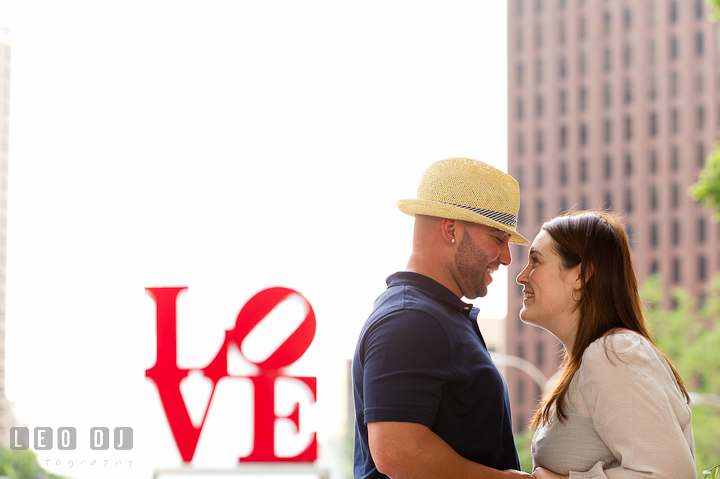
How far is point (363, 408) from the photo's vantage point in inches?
112

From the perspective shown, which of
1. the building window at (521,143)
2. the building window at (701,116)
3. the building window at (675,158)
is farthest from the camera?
the building window at (521,143)

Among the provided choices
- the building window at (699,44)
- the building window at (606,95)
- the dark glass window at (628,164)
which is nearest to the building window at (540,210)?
the dark glass window at (628,164)

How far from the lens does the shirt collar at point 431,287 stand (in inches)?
114

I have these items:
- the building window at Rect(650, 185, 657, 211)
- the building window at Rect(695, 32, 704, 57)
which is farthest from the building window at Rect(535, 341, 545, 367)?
the building window at Rect(695, 32, 704, 57)

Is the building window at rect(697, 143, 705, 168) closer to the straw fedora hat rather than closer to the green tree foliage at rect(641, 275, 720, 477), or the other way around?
the green tree foliage at rect(641, 275, 720, 477)

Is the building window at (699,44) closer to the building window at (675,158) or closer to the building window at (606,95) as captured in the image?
the building window at (606,95)

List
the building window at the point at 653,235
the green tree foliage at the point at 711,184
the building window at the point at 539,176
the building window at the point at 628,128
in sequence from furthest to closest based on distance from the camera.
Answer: the building window at the point at 539,176 → the building window at the point at 628,128 → the building window at the point at 653,235 → the green tree foliage at the point at 711,184

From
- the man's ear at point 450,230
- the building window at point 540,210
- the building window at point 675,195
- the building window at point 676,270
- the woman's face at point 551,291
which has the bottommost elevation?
the building window at point 676,270

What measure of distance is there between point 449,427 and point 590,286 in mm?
790

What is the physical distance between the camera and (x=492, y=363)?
9.35 feet

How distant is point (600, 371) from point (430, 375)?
0.61 meters

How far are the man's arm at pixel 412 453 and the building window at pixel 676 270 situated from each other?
246 feet

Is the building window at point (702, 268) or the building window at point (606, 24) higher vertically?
the building window at point (606, 24)

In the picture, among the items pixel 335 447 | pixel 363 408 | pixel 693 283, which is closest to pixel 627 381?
pixel 363 408
